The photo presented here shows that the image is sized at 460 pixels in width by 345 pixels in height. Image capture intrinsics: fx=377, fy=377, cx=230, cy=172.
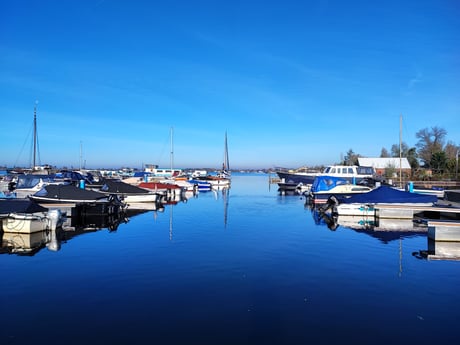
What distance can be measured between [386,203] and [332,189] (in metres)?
10.3

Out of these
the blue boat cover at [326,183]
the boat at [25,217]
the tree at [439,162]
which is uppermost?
the tree at [439,162]

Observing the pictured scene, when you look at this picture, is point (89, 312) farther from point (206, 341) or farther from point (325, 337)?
point (325, 337)

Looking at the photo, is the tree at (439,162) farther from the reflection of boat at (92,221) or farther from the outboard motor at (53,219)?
the outboard motor at (53,219)

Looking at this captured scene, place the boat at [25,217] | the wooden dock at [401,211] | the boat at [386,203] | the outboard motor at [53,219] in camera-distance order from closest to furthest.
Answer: the boat at [25,217]
the outboard motor at [53,219]
the wooden dock at [401,211]
the boat at [386,203]

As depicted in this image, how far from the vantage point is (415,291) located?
12.0 m

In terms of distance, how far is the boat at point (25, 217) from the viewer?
67.4 feet

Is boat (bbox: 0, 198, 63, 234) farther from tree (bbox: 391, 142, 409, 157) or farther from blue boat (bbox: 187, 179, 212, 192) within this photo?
tree (bbox: 391, 142, 409, 157)

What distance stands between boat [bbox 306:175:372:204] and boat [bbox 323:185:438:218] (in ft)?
23.7

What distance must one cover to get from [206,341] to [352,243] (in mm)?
14134

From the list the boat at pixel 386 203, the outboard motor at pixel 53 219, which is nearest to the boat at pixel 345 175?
the boat at pixel 386 203

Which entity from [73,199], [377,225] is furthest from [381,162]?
[73,199]

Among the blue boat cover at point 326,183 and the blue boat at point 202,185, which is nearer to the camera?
the blue boat cover at point 326,183

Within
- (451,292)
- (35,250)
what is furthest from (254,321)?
(35,250)

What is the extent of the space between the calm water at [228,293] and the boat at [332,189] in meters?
19.0
